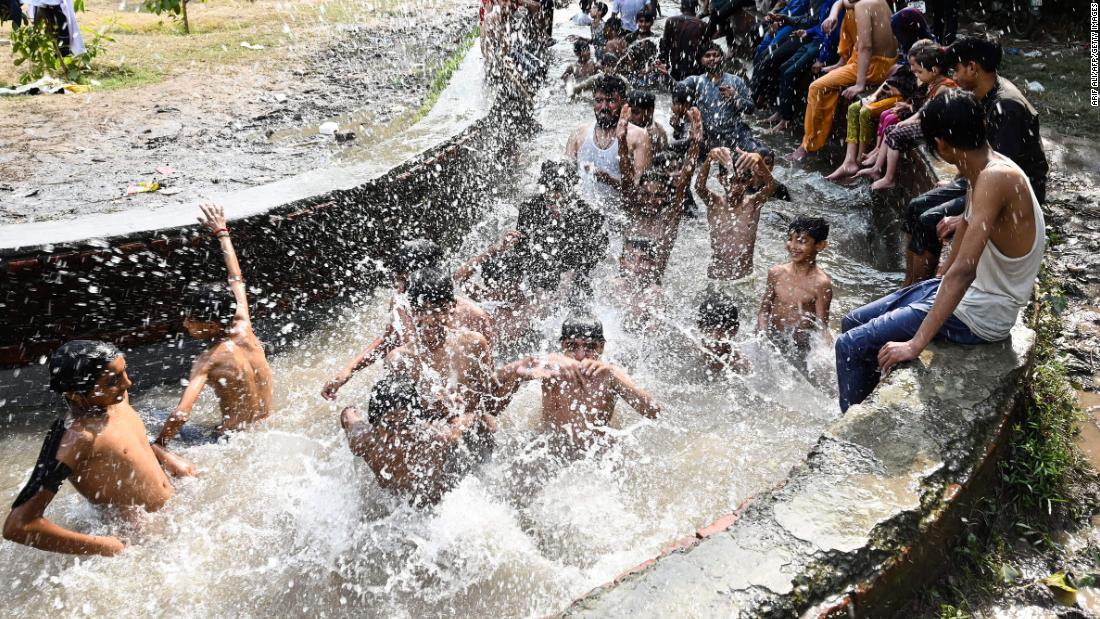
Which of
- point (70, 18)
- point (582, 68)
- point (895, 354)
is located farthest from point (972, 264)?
point (70, 18)

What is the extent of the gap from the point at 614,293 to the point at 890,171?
8.05 feet

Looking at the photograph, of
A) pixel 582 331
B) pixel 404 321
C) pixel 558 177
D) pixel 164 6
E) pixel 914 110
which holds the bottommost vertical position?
pixel 404 321

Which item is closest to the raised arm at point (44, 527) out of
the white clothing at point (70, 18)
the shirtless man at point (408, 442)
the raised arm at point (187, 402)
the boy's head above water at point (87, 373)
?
the boy's head above water at point (87, 373)

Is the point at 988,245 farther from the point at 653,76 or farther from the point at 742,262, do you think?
the point at 653,76

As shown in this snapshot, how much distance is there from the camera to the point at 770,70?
26.9 feet

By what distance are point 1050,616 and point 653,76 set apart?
8650 millimetres

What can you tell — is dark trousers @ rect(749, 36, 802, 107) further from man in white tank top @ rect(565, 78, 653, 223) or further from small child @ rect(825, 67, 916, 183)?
man in white tank top @ rect(565, 78, 653, 223)

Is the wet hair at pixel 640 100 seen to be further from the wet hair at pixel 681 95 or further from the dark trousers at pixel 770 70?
the dark trousers at pixel 770 70

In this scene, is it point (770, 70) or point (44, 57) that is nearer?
point (770, 70)

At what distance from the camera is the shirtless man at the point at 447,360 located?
153 inches

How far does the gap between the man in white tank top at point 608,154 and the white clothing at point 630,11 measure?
5.53m

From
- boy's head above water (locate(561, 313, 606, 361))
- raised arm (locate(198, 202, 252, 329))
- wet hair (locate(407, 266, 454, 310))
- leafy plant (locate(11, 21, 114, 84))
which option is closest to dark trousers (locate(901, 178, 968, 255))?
boy's head above water (locate(561, 313, 606, 361))

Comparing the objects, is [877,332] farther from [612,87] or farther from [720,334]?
[612,87]

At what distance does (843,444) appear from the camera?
2.67 metres
